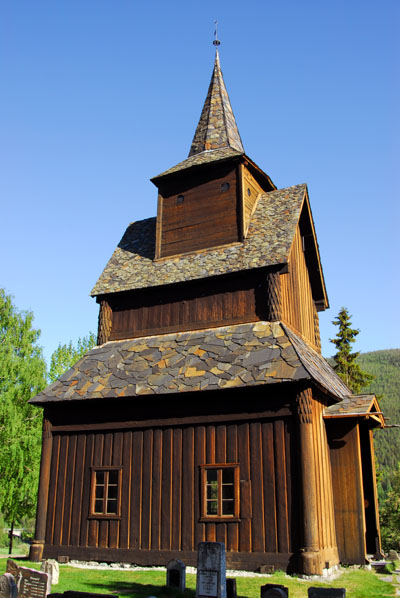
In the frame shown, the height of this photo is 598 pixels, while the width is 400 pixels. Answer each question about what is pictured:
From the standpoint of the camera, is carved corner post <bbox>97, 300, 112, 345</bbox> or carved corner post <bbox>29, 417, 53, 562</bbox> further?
carved corner post <bbox>97, 300, 112, 345</bbox>

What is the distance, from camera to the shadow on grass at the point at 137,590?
10796mm

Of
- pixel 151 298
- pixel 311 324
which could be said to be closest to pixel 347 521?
pixel 311 324

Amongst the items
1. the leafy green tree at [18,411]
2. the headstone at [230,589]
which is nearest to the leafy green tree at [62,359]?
the leafy green tree at [18,411]

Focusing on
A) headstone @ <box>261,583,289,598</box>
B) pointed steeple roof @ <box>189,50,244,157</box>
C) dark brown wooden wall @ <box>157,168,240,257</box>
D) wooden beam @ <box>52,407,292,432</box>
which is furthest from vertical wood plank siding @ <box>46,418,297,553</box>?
pointed steeple roof @ <box>189,50,244,157</box>

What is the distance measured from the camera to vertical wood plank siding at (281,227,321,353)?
59.1 ft

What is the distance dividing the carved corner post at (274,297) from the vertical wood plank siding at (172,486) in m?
3.63

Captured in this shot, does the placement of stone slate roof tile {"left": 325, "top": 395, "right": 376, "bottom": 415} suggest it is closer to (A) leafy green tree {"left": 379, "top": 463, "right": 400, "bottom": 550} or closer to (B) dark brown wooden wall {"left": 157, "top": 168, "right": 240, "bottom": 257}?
(B) dark brown wooden wall {"left": 157, "top": 168, "right": 240, "bottom": 257}

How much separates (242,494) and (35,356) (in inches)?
778

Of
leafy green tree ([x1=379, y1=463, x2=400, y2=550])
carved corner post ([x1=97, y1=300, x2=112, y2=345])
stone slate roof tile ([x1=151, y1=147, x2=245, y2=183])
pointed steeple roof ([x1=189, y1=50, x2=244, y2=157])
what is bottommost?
leafy green tree ([x1=379, y1=463, x2=400, y2=550])

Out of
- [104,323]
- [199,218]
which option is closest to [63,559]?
[104,323]

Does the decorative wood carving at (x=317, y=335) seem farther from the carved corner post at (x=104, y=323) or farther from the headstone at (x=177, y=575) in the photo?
the headstone at (x=177, y=575)

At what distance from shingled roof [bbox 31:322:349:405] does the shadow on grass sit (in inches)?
193

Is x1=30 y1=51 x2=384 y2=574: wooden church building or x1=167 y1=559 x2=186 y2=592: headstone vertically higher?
x1=30 y1=51 x2=384 y2=574: wooden church building

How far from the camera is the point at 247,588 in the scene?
37.4ft
